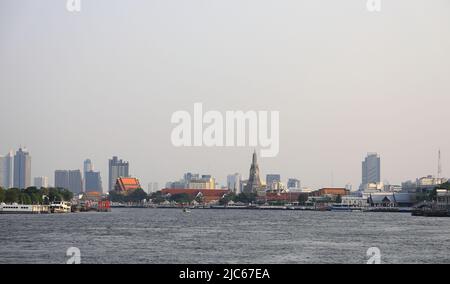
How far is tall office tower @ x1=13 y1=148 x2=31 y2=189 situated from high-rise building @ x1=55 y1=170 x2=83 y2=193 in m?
22.6

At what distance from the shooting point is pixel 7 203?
63.0 meters

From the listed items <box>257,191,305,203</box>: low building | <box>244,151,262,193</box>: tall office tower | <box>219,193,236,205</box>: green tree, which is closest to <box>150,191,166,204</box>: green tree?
<box>219,193,236,205</box>: green tree

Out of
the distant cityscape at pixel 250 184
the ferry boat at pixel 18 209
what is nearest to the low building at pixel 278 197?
the distant cityscape at pixel 250 184

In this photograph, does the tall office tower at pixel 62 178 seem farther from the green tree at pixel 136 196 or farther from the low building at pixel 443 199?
the low building at pixel 443 199

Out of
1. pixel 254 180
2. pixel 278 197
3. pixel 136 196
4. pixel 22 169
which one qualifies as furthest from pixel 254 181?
pixel 22 169

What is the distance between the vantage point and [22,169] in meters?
88.2

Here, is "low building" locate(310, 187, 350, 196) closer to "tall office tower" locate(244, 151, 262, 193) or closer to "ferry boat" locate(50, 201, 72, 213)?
"tall office tower" locate(244, 151, 262, 193)

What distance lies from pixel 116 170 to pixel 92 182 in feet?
13.0

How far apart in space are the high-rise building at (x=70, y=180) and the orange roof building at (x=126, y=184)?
5126 mm

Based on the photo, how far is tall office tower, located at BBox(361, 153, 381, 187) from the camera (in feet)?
369

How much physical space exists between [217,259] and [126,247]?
12.6ft

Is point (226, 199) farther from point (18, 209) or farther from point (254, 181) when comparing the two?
point (18, 209)
